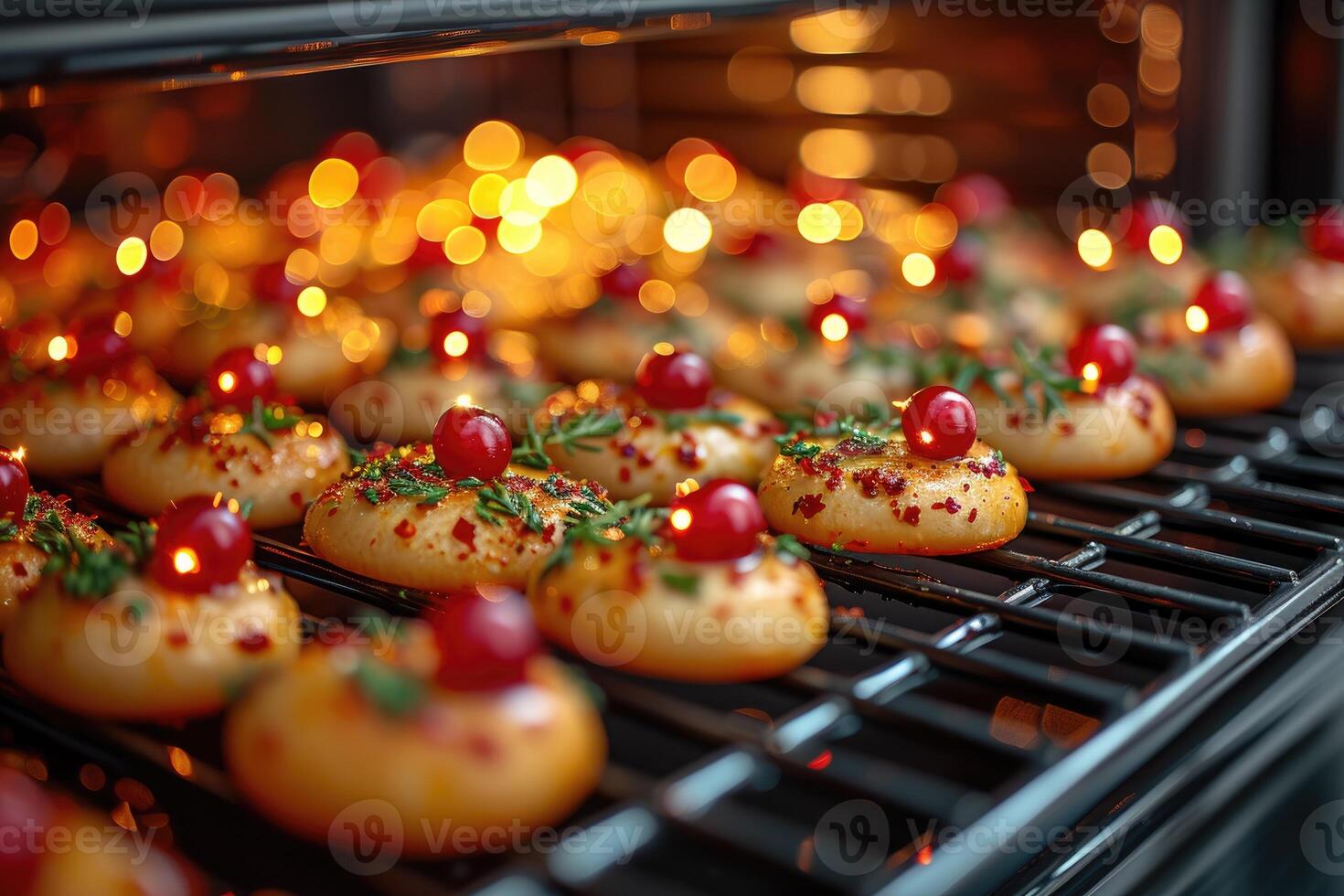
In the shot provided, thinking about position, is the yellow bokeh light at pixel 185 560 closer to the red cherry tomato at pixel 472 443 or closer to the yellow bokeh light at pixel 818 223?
the red cherry tomato at pixel 472 443

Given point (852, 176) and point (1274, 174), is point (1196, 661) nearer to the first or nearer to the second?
point (1274, 174)

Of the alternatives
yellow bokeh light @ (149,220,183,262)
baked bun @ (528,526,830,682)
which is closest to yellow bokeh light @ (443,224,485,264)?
yellow bokeh light @ (149,220,183,262)

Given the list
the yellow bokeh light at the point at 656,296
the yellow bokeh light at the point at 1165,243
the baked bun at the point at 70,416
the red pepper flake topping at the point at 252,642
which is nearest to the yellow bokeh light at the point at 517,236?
the yellow bokeh light at the point at 656,296

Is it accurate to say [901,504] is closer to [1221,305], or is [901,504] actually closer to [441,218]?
[1221,305]

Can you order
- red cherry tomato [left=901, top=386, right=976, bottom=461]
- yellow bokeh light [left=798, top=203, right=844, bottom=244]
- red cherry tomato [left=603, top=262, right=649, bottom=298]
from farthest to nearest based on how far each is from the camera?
yellow bokeh light [left=798, top=203, right=844, bottom=244], red cherry tomato [left=603, top=262, right=649, bottom=298], red cherry tomato [left=901, top=386, right=976, bottom=461]

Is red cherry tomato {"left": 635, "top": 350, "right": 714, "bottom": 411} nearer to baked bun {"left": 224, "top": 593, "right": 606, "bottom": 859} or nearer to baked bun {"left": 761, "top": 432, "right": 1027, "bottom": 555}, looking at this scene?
baked bun {"left": 761, "top": 432, "right": 1027, "bottom": 555}
